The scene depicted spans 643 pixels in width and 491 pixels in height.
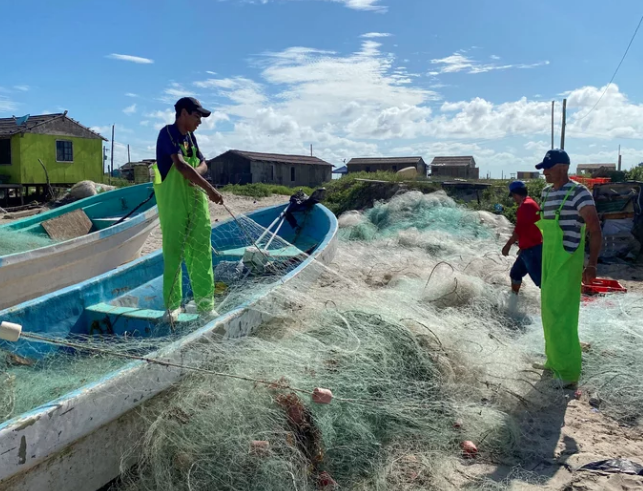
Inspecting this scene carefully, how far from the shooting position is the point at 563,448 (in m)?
3.32

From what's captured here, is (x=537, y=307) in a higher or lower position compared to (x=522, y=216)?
lower

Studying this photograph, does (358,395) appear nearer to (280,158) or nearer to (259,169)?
(259,169)

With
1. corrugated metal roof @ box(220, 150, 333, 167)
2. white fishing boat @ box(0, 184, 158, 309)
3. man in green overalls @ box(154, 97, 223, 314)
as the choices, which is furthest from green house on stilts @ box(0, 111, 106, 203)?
man in green overalls @ box(154, 97, 223, 314)

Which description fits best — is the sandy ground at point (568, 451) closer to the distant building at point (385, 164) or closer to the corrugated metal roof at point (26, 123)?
the corrugated metal roof at point (26, 123)

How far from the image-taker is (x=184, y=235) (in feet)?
14.1

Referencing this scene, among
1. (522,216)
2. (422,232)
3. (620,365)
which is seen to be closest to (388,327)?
(620,365)

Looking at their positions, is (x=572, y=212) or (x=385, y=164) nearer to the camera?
(x=572, y=212)

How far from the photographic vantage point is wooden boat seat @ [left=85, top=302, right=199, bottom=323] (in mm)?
4160

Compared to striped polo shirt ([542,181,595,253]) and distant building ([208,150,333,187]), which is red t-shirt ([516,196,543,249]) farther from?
distant building ([208,150,333,187])

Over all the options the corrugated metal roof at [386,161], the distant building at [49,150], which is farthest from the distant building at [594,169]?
the distant building at [49,150]

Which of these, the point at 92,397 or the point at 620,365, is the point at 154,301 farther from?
the point at 620,365

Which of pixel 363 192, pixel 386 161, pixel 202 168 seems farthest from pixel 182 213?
pixel 386 161

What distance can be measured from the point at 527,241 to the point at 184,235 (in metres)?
3.88

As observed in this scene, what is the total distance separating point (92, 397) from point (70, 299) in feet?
6.88
